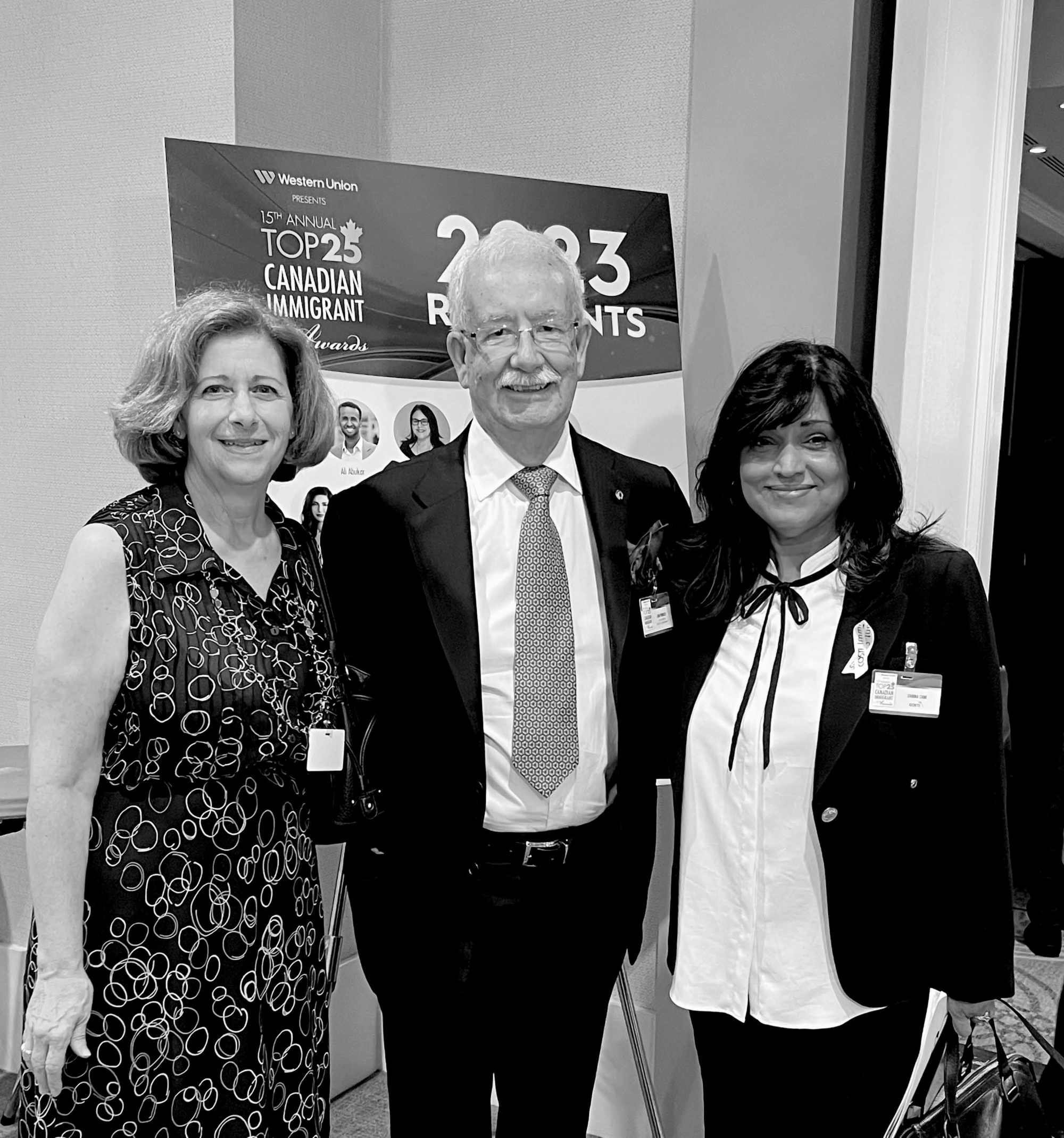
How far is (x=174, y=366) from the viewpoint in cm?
166

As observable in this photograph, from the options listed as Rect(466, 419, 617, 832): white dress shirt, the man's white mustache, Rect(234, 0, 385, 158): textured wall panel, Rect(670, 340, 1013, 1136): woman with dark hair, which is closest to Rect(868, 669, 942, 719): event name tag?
Rect(670, 340, 1013, 1136): woman with dark hair

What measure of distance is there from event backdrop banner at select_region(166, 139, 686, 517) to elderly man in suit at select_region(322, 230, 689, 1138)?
0.45 meters

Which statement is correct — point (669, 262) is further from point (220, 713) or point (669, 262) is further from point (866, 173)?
point (220, 713)

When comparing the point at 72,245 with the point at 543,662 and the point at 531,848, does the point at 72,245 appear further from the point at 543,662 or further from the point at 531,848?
the point at 531,848

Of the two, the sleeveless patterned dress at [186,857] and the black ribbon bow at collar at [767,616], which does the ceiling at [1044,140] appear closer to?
the black ribbon bow at collar at [767,616]

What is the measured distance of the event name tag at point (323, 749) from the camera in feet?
5.48

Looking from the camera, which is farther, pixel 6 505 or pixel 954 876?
pixel 6 505

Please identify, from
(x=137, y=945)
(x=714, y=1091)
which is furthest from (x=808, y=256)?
(x=137, y=945)

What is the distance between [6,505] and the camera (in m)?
3.04

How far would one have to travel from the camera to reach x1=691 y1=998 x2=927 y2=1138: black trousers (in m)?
1.63

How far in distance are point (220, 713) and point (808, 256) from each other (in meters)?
1.62

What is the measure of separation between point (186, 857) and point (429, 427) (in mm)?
1128

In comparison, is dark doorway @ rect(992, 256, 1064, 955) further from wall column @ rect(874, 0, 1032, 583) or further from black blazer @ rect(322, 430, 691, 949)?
black blazer @ rect(322, 430, 691, 949)

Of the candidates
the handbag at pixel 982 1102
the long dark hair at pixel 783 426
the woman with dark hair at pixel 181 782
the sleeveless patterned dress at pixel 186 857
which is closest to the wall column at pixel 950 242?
the long dark hair at pixel 783 426
